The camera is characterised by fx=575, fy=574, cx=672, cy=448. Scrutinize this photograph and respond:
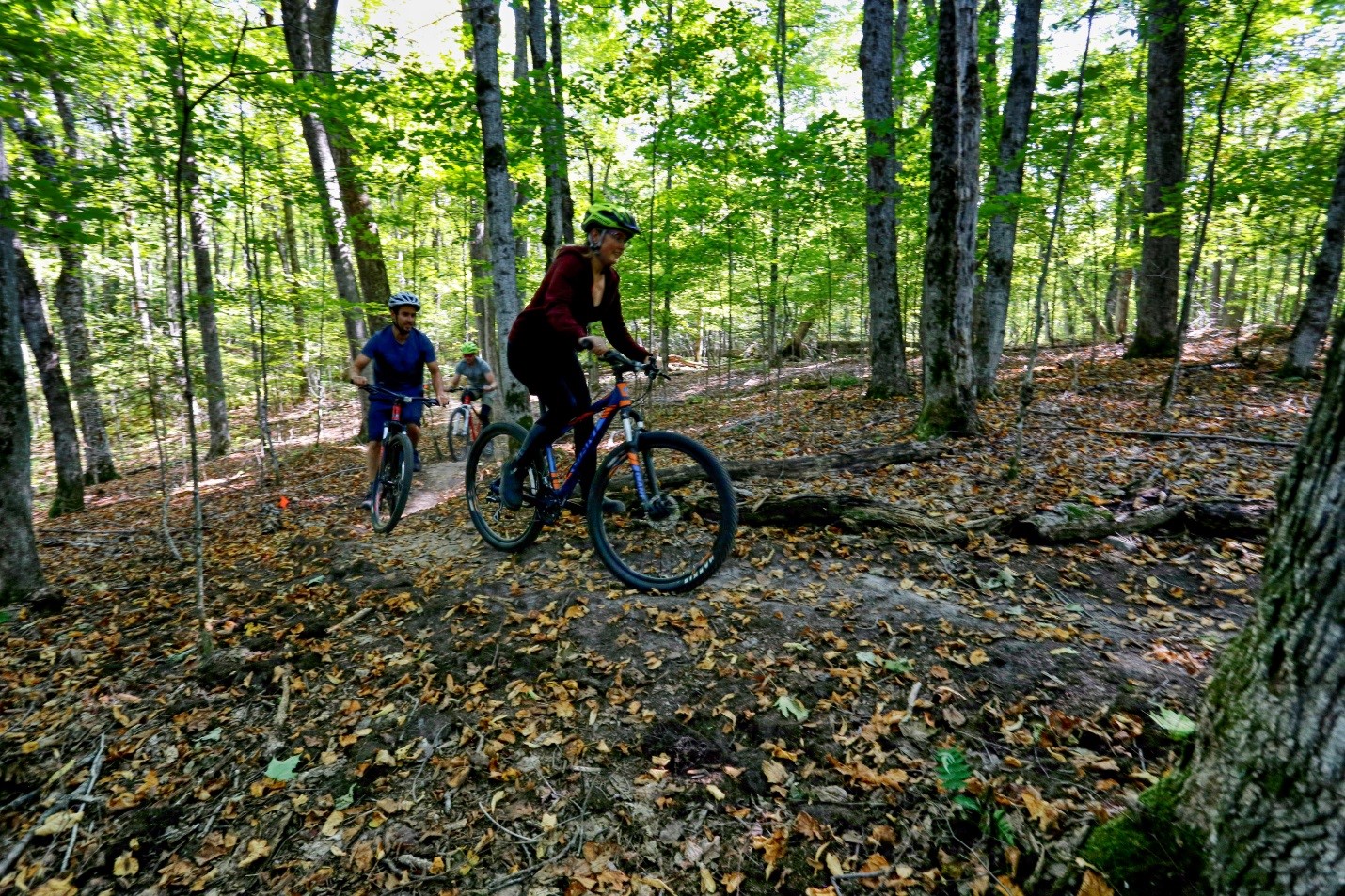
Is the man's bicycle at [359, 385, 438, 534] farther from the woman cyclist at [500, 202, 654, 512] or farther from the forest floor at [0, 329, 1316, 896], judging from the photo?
the woman cyclist at [500, 202, 654, 512]

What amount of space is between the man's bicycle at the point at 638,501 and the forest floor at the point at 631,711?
290 mm

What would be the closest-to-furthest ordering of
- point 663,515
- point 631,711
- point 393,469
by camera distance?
1. point 631,711
2. point 663,515
3. point 393,469

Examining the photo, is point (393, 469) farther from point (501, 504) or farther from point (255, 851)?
point (255, 851)

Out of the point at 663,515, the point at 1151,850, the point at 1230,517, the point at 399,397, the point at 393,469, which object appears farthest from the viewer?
the point at 393,469

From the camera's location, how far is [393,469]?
6895 millimetres

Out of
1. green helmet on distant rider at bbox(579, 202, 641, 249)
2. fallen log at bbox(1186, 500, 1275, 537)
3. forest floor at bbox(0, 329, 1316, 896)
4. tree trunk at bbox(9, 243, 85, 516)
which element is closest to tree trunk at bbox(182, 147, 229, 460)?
tree trunk at bbox(9, 243, 85, 516)

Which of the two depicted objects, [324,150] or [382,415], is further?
[324,150]

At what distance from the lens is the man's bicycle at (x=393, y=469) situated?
21.6 feet

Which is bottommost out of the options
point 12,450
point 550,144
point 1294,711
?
point 1294,711

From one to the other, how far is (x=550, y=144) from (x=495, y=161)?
266 centimetres

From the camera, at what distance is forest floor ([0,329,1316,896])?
7.95 feet

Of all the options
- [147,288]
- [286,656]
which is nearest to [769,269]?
[286,656]

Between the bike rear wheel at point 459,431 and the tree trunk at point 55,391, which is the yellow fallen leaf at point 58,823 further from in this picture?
the tree trunk at point 55,391

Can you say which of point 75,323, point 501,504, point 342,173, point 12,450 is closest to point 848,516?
point 501,504
